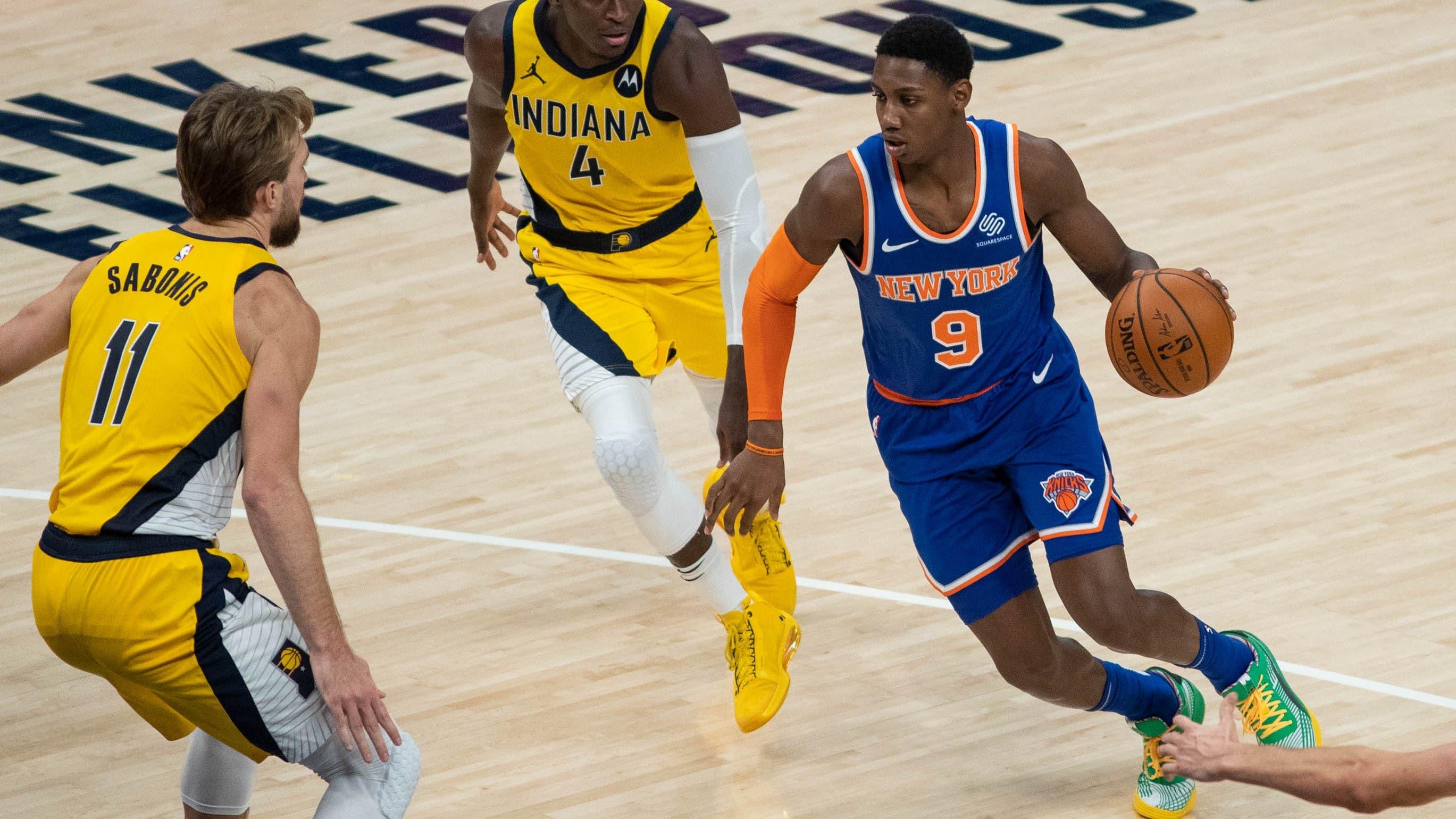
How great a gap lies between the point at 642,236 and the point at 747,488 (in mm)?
1284

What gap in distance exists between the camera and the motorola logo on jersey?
5.66 metres

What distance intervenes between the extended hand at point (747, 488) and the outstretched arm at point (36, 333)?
1.68m

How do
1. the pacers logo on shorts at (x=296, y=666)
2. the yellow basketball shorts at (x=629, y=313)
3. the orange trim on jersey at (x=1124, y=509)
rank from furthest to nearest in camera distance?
1. the yellow basketball shorts at (x=629, y=313)
2. the orange trim on jersey at (x=1124, y=509)
3. the pacers logo on shorts at (x=296, y=666)

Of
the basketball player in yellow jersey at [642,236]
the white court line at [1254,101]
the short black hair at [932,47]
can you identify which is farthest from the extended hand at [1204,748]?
the white court line at [1254,101]

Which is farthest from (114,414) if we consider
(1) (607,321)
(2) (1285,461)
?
(2) (1285,461)

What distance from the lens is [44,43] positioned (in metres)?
13.3

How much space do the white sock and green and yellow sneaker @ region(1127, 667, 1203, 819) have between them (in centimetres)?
133

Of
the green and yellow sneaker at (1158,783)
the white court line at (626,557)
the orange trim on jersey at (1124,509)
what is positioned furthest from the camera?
the white court line at (626,557)

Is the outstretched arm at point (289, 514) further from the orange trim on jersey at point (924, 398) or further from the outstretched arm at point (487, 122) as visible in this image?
the outstretched arm at point (487, 122)

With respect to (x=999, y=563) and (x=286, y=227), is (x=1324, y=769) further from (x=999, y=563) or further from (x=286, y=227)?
(x=286, y=227)

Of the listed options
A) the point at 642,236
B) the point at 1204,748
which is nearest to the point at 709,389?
the point at 642,236

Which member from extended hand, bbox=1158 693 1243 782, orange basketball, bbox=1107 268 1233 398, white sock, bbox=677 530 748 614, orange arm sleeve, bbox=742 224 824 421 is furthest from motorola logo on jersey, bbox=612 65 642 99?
extended hand, bbox=1158 693 1243 782

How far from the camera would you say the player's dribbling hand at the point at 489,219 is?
6.51 metres

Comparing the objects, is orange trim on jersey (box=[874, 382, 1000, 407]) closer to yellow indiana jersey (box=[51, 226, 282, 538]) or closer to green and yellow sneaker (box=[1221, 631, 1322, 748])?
green and yellow sneaker (box=[1221, 631, 1322, 748])
